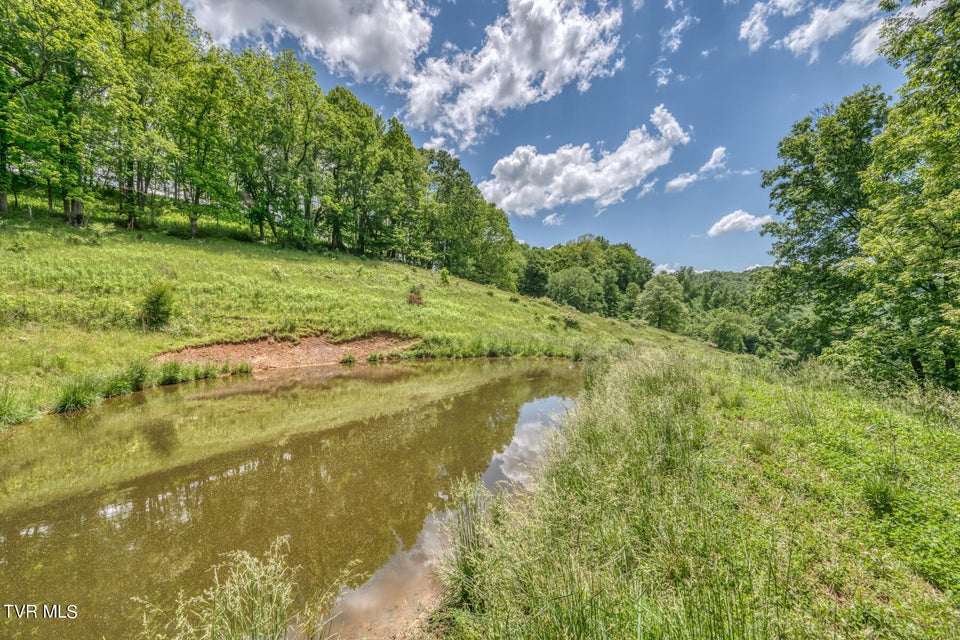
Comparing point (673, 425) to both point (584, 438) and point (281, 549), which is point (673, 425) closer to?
point (584, 438)

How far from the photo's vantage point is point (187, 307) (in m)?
13.7

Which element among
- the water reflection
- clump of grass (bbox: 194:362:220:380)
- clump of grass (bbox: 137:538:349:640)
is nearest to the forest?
the water reflection

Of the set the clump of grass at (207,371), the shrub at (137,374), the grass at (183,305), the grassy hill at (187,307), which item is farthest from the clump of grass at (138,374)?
the clump of grass at (207,371)

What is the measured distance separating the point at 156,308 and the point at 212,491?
37.0 feet

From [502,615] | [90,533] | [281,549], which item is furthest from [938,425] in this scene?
[90,533]

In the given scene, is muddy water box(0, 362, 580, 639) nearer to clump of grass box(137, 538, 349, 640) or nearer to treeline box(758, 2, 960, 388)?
clump of grass box(137, 538, 349, 640)

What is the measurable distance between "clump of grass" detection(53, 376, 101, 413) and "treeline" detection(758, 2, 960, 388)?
19140 mm

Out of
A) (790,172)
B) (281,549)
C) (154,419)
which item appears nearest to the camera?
(281,549)

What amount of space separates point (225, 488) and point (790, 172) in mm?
22012

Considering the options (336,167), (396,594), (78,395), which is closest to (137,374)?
(78,395)

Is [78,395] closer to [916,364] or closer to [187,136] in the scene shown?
[916,364]

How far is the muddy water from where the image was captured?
3.49m

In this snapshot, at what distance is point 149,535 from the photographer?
4.19 meters

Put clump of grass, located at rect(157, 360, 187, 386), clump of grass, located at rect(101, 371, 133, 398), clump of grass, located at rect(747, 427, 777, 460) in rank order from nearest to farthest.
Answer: clump of grass, located at rect(747, 427, 777, 460), clump of grass, located at rect(101, 371, 133, 398), clump of grass, located at rect(157, 360, 187, 386)
